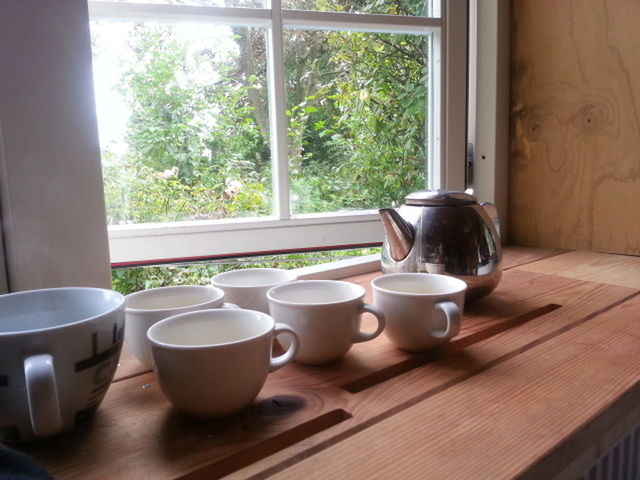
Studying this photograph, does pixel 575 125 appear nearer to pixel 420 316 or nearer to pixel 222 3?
pixel 420 316

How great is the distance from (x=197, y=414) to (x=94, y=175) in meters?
0.35

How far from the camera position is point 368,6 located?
63.8 inches

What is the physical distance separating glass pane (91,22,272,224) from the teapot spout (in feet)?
3.35

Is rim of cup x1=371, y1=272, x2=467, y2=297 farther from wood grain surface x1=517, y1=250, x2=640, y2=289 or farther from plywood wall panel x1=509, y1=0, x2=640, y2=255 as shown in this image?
plywood wall panel x1=509, y1=0, x2=640, y2=255

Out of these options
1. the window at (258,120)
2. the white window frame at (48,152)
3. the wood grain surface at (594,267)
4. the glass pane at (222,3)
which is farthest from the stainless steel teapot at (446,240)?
the glass pane at (222,3)

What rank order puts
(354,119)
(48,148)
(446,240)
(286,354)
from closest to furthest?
(286,354), (48,148), (446,240), (354,119)

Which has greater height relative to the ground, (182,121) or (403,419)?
(182,121)

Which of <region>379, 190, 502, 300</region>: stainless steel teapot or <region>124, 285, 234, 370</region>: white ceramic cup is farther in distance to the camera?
<region>379, 190, 502, 300</region>: stainless steel teapot

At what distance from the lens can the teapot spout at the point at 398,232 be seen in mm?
678

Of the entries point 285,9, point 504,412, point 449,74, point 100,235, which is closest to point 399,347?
point 504,412

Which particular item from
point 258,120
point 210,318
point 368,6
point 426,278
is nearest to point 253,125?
point 258,120

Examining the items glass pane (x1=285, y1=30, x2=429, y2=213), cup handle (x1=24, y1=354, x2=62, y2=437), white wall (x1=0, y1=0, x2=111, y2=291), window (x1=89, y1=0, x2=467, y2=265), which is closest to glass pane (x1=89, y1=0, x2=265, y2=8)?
window (x1=89, y1=0, x2=467, y2=265)

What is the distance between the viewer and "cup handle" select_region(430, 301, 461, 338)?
1.55ft

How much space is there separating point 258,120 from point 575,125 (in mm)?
1057
